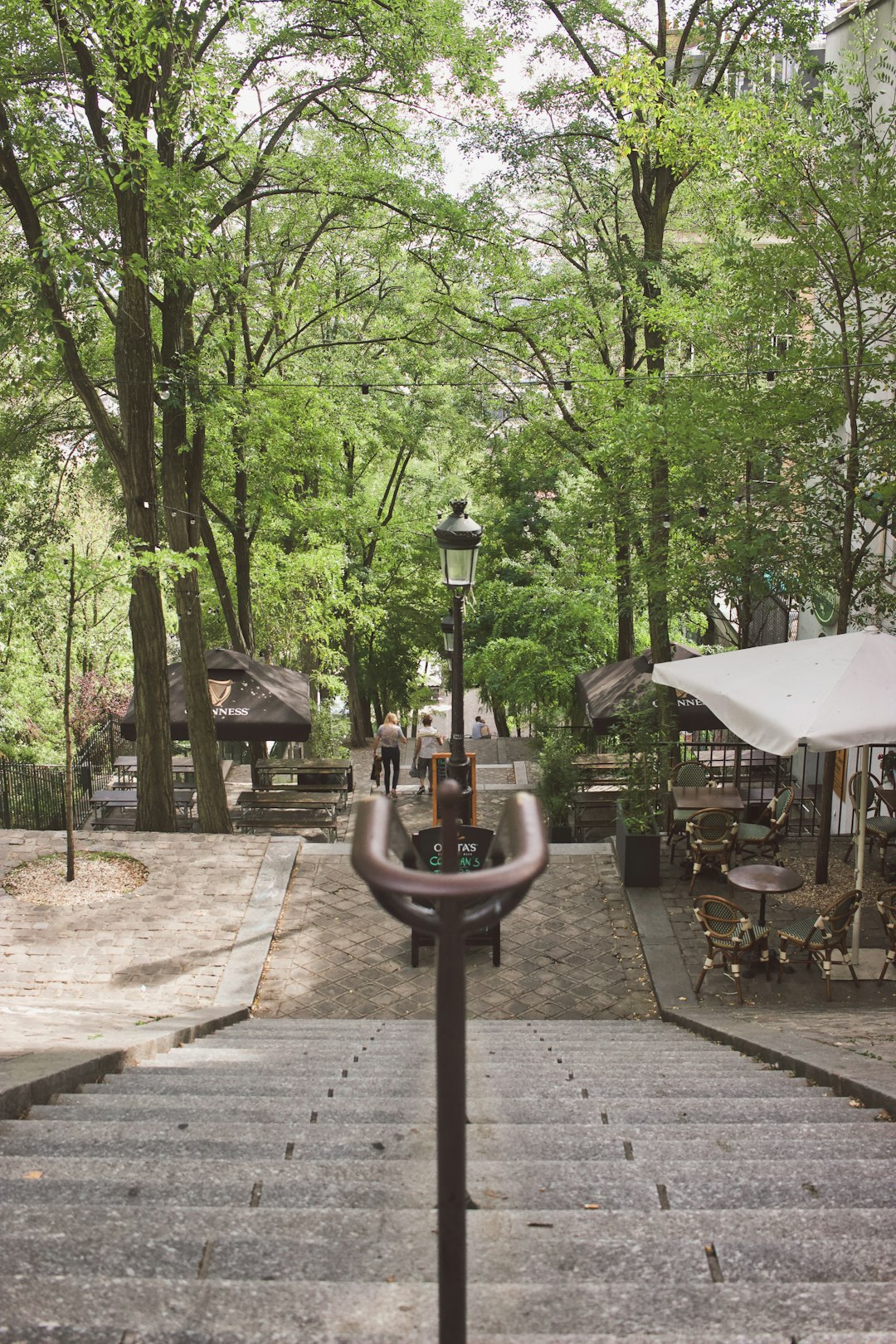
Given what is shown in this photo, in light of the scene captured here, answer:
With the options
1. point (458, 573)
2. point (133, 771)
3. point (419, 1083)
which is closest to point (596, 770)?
point (458, 573)

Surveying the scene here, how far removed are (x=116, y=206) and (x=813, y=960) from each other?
1090 centimetres

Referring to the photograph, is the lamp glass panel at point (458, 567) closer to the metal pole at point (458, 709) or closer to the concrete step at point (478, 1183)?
the metal pole at point (458, 709)

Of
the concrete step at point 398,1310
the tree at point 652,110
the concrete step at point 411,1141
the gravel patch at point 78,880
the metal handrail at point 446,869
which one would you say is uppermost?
the tree at point 652,110

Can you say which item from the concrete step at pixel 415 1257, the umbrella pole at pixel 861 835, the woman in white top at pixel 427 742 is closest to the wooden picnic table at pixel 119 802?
the woman in white top at pixel 427 742

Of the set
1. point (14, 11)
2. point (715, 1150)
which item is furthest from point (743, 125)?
point (715, 1150)

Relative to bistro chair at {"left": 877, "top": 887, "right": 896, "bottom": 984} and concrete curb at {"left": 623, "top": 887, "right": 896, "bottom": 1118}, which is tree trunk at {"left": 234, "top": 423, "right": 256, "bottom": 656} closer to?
concrete curb at {"left": 623, "top": 887, "right": 896, "bottom": 1118}

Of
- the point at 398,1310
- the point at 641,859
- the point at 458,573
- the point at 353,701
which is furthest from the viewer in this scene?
the point at 353,701

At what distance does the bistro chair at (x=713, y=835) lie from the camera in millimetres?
10398

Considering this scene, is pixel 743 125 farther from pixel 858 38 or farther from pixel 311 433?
pixel 311 433

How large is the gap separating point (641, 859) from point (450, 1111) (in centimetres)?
963

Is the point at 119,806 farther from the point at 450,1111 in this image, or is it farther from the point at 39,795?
the point at 450,1111

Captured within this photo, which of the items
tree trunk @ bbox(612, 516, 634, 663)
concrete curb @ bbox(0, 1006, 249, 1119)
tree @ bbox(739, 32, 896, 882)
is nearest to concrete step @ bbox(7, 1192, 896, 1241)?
concrete curb @ bbox(0, 1006, 249, 1119)

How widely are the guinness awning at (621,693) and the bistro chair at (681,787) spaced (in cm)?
52

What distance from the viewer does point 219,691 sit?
557 inches
